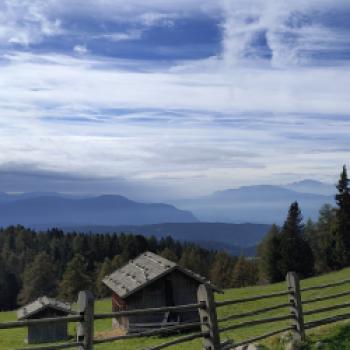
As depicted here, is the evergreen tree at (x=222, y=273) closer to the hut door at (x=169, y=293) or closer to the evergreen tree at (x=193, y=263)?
the evergreen tree at (x=193, y=263)

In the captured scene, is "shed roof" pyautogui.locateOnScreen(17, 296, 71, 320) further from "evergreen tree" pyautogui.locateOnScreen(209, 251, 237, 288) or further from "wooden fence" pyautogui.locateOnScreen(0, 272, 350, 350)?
"evergreen tree" pyautogui.locateOnScreen(209, 251, 237, 288)

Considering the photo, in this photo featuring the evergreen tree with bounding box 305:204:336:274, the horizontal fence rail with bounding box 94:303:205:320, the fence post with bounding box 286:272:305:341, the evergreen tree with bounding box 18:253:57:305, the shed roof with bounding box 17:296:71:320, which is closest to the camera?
the horizontal fence rail with bounding box 94:303:205:320

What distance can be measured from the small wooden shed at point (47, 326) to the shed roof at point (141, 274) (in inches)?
151

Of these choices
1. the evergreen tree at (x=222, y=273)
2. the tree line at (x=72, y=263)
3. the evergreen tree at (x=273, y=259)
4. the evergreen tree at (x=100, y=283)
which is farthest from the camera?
the evergreen tree at (x=222, y=273)

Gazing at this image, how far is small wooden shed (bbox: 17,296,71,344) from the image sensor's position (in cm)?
3225

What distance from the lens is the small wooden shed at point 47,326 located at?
32250 millimetres

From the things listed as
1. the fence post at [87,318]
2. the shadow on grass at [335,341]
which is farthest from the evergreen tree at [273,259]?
the fence post at [87,318]

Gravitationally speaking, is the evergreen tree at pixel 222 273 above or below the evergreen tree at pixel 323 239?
below

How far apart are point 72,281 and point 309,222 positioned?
47542 millimetres

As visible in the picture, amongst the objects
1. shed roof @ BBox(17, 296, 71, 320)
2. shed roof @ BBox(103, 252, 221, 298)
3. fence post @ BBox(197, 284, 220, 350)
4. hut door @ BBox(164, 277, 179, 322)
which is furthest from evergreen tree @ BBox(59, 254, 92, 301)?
fence post @ BBox(197, 284, 220, 350)

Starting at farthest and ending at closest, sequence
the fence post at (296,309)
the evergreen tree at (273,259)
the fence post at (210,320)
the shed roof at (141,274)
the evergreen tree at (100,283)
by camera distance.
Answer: the evergreen tree at (100,283) < the evergreen tree at (273,259) < the shed roof at (141,274) < the fence post at (296,309) < the fence post at (210,320)

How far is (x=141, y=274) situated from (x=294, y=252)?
52687 mm

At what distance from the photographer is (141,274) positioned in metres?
29.6

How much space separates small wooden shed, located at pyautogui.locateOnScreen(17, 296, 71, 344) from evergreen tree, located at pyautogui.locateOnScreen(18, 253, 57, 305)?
5938 cm
